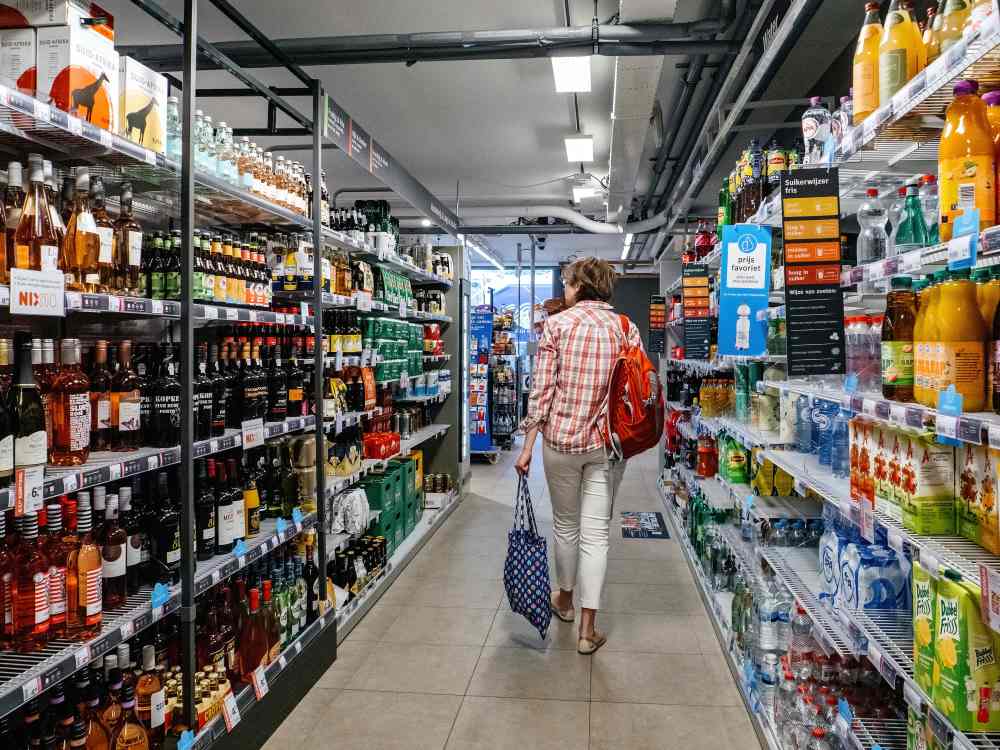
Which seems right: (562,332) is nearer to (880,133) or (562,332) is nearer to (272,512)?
(272,512)

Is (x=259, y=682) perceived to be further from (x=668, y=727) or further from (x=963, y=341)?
(x=963, y=341)

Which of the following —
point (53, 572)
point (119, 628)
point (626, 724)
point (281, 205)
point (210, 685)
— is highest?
point (281, 205)

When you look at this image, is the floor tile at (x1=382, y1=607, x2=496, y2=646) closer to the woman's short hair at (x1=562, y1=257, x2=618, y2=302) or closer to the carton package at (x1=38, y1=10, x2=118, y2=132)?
the woman's short hair at (x1=562, y1=257, x2=618, y2=302)

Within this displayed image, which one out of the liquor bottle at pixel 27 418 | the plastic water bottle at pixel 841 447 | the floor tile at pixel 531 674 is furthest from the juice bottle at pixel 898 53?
the floor tile at pixel 531 674

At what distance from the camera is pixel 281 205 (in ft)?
11.7

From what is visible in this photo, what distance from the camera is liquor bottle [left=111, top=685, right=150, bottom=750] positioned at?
2.34 meters

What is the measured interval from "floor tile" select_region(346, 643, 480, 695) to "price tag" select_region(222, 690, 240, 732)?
78 cm

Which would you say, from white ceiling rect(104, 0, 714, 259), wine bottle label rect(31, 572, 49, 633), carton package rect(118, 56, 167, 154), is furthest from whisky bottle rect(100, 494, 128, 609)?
white ceiling rect(104, 0, 714, 259)

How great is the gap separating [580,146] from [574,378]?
5009 mm

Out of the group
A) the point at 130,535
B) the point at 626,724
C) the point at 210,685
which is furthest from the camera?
the point at 626,724

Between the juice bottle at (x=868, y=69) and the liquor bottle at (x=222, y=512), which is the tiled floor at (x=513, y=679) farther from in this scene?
the juice bottle at (x=868, y=69)

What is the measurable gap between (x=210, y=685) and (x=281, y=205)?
2103 millimetres

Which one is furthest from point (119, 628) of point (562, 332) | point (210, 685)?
point (562, 332)

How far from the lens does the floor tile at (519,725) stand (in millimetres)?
2992
